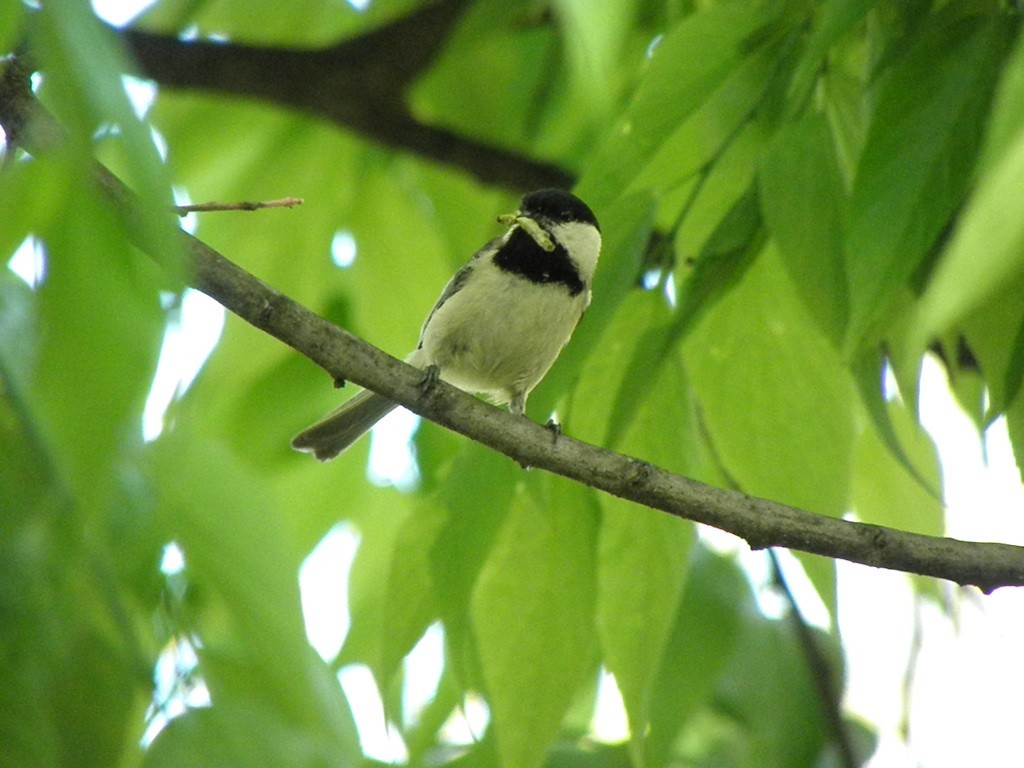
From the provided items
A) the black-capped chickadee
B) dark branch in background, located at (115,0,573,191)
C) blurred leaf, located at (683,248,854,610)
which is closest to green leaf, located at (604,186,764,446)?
blurred leaf, located at (683,248,854,610)

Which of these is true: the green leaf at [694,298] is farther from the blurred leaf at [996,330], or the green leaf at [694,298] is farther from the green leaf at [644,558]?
the blurred leaf at [996,330]

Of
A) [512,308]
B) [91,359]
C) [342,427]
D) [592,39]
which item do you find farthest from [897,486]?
[91,359]

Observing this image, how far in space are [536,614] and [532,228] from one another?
3.13 feet

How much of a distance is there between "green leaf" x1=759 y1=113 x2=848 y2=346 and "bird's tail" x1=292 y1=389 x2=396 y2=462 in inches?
40.5

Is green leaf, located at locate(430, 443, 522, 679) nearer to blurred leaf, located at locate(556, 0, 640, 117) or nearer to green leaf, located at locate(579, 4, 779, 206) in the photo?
green leaf, located at locate(579, 4, 779, 206)

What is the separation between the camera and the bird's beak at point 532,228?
6.73 feet

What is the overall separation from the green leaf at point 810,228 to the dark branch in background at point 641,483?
22cm

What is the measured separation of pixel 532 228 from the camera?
7.16ft

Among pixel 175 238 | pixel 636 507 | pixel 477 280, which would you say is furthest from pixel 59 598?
pixel 477 280

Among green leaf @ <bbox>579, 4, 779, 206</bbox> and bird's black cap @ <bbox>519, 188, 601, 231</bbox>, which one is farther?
bird's black cap @ <bbox>519, 188, 601, 231</bbox>

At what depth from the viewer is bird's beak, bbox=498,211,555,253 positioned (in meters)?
2.05

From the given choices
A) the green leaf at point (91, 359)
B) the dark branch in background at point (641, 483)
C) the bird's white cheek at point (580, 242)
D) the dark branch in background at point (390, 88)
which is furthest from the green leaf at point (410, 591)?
the dark branch in background at point (390, 88)

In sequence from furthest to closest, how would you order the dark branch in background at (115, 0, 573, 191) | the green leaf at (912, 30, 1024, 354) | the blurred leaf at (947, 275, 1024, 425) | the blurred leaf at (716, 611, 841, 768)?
the dark branch in background at (115, 0, 573, 191)
the blurred leaf at (716, 611, 841, 768)
the blurred leaf at (947, 275, 1024, 425)
the green leaf at (912, 30, 1024, 354)

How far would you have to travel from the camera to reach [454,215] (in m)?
2.67
